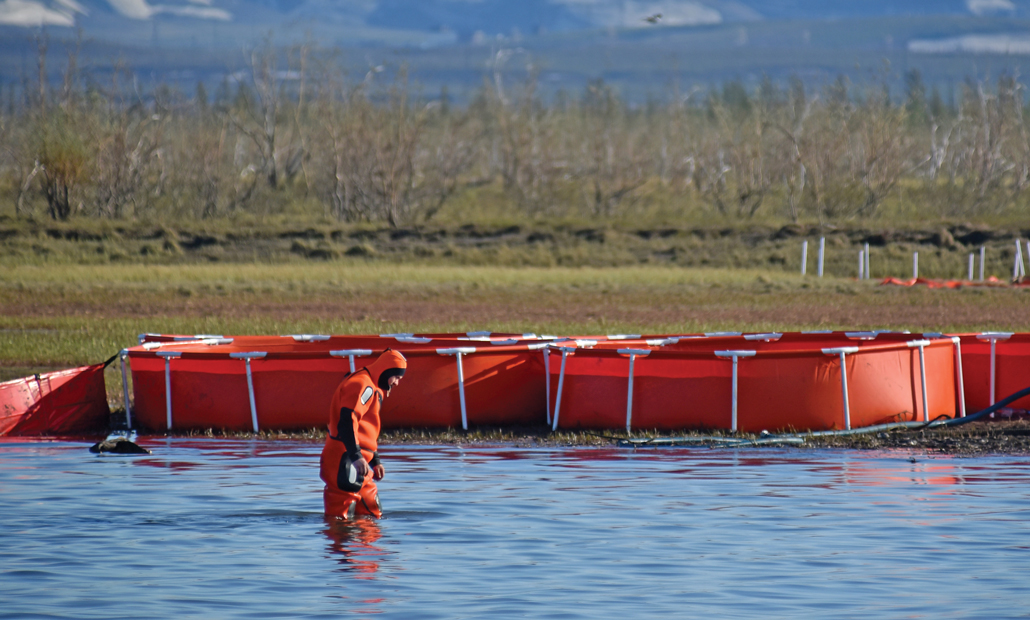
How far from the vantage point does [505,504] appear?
11.5 meters

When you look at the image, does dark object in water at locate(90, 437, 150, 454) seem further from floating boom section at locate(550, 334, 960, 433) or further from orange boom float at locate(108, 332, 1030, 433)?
floating boom section at locate(550, 334, 960, 433)

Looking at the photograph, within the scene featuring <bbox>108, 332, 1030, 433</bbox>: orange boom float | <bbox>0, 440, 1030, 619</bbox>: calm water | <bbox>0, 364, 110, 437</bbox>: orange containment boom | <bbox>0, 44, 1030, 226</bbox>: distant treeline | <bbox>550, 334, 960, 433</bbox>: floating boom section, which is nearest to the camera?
<bbox>0, 440, 1030, 619</bbox>: calm water

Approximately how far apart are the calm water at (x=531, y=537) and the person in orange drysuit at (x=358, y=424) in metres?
0.50

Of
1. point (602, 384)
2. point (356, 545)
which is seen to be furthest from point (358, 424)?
point (602, 384)

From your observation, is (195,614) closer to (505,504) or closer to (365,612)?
(365,612)

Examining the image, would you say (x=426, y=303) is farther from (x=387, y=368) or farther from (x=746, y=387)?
(x=387, y=368)

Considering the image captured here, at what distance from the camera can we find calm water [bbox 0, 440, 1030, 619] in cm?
841

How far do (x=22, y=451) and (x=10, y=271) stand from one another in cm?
2925

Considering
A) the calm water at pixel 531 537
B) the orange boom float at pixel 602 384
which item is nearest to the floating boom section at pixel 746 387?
the orange boom float at pixel 602 384

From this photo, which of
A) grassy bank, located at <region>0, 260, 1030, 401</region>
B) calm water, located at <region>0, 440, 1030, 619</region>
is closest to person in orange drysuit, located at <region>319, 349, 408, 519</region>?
calm water, located at <region>0, 440, 1030, 619</region>

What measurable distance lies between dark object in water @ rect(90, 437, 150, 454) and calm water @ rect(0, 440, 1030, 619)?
210 mm

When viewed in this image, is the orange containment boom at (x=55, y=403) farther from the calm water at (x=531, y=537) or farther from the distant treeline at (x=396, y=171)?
the distant treeline at (x=396, y=171)

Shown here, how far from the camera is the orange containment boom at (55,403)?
51.3 ft

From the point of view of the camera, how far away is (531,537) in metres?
10.2
